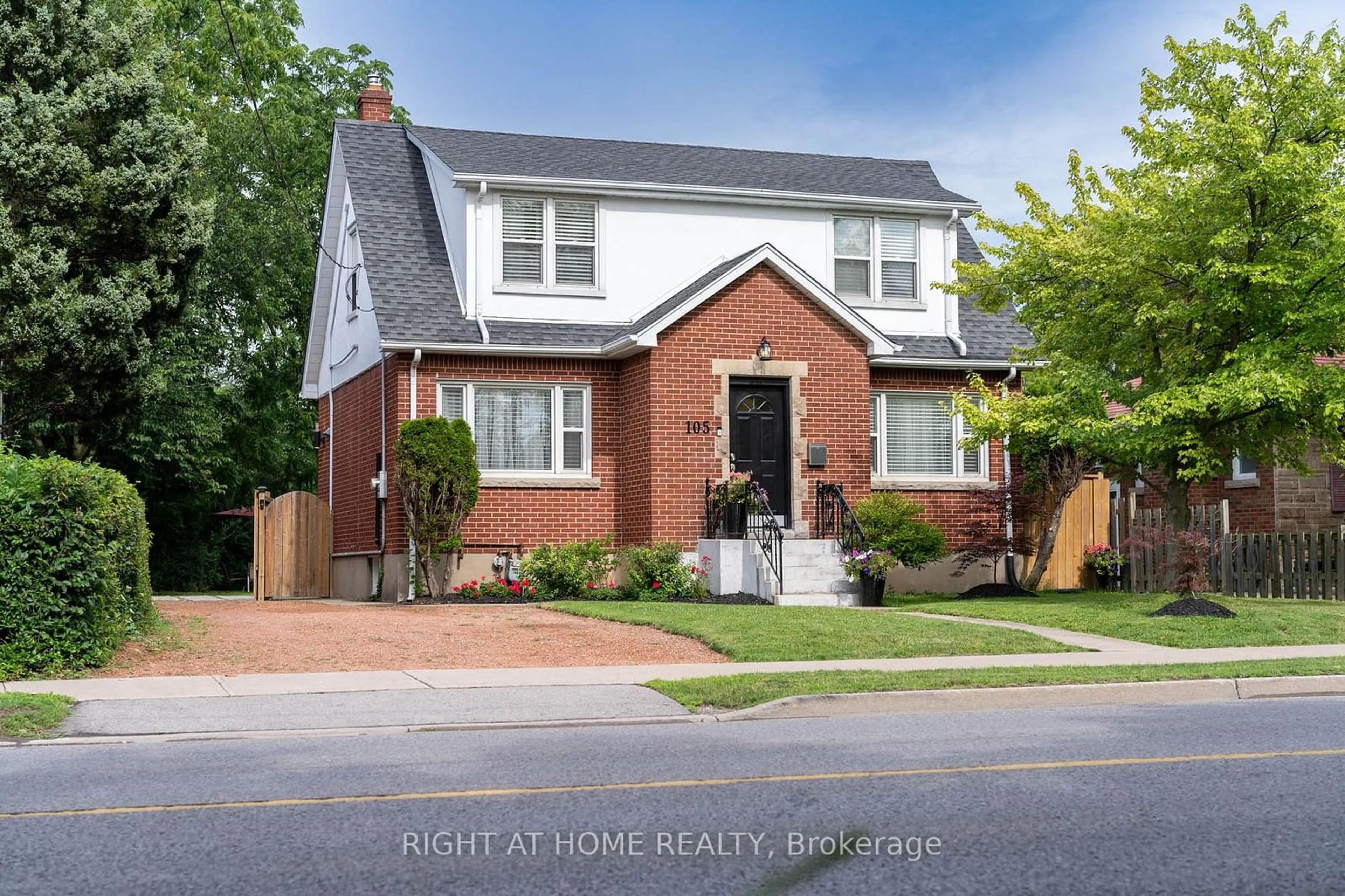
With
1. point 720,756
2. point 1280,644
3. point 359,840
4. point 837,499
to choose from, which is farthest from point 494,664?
point 837,499

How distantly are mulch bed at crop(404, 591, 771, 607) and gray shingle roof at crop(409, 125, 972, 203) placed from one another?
266 inches

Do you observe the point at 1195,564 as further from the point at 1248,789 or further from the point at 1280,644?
the point at 1248,789

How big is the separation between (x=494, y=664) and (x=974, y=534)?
1154cm

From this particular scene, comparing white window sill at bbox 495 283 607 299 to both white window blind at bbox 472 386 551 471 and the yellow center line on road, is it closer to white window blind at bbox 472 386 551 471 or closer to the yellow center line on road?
white window blind at bbox 472 386 551 471

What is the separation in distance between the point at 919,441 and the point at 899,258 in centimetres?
323

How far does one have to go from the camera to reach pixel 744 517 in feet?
Result: 71.7

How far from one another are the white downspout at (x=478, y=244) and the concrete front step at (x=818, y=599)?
6.76 meters

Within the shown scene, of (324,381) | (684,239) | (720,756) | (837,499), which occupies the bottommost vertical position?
(720,756)

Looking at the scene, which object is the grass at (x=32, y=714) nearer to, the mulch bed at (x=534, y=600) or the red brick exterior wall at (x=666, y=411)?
the mulch bed at (x=534, y=600)

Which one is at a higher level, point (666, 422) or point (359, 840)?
point (666, 422)

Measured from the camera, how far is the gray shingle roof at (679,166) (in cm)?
2422

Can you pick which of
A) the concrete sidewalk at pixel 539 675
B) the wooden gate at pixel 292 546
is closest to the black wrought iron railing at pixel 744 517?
the concrete sidewalk at pixel 539 675

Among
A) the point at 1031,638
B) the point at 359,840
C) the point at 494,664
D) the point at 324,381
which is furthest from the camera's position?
the point at 324,381

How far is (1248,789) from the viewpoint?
7.54m
